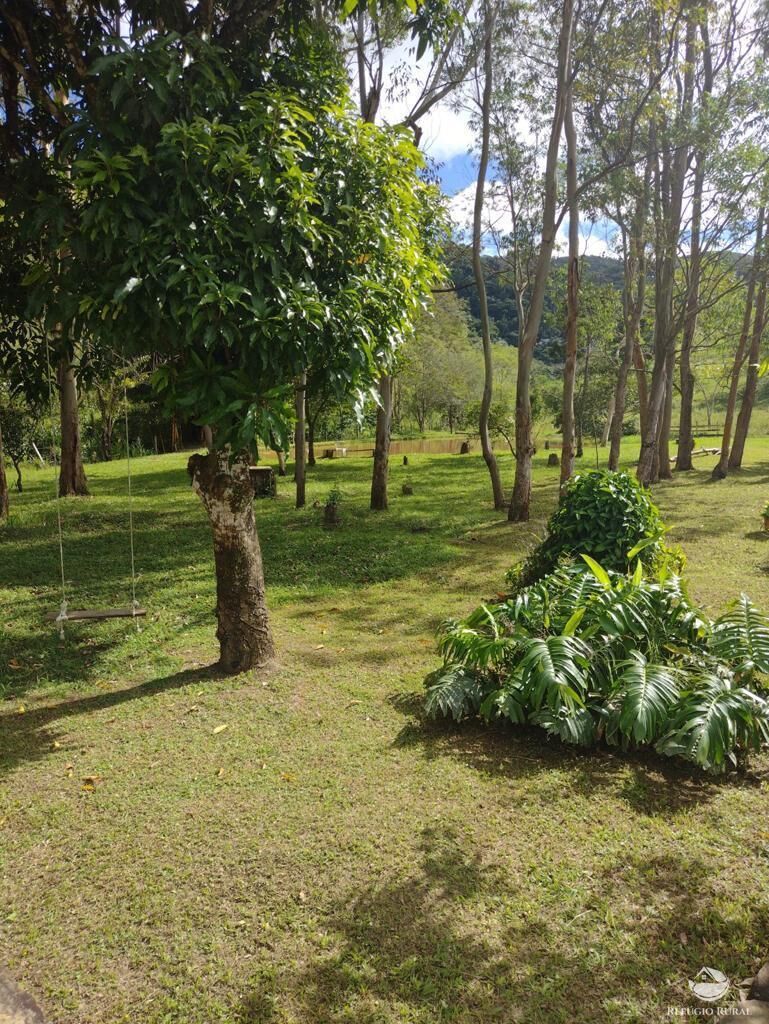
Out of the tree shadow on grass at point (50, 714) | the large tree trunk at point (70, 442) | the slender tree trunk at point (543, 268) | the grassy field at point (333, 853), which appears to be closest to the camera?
the grassy field at point (333, 853)

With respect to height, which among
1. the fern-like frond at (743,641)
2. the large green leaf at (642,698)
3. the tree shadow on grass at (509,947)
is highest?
the fern-like frond at (743,641)

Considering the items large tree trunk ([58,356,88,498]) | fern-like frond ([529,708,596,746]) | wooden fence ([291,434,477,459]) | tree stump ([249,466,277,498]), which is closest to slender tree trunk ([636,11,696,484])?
tree stump ([249,466,277,498])

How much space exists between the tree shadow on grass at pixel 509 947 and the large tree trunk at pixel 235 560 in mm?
2773

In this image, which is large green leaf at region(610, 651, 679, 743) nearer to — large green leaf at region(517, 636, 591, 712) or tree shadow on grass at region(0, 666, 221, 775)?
large green leaf at region(517, 636, 591, 712)

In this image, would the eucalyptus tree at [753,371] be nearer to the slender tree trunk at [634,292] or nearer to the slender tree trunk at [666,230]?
the slender tree trunk at [634,292]

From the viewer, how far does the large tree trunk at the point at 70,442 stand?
43.3ft

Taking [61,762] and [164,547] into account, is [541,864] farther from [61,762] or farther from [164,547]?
[164,547]

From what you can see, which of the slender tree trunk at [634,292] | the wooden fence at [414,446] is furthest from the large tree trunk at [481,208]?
the wooden fence at [414,446]

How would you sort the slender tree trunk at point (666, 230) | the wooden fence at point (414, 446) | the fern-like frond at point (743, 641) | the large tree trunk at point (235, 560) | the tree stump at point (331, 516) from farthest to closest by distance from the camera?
the wooden fence at point (414, 446) < the slender tree trunk at point (666, 230) < the tree stump at point (331, 516) < the large tree trunk at point (235, 560) < the fern-like frond at point (743, 641)

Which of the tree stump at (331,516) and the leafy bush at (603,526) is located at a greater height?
the leafy bush at (603,526)

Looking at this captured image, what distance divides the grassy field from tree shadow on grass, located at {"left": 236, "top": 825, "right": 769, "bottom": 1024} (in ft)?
0.03

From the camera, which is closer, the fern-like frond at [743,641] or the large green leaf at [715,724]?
the large green leaf at [715,724]

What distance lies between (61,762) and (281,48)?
18.6ft

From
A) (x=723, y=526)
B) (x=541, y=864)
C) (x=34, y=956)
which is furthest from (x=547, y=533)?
(x=723, y=526)
